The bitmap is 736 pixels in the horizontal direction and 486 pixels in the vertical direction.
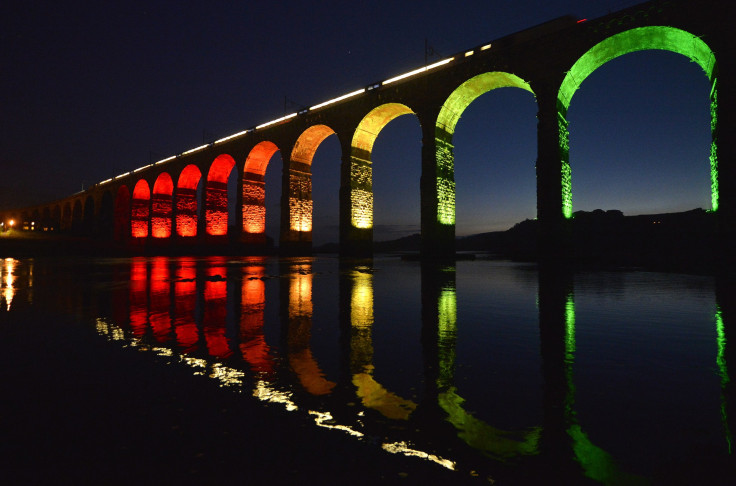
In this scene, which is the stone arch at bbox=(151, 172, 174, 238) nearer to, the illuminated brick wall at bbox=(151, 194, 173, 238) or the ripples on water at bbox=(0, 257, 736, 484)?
the illuminated brick wall at bbox=(151, 194, 173, 238)

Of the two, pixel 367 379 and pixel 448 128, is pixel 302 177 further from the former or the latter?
pixel 367 379

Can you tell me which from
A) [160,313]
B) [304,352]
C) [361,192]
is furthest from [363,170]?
[304,352]

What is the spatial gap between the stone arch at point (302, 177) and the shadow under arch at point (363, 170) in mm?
2531

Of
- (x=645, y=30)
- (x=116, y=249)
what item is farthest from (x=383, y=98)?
(x=116, y=249)

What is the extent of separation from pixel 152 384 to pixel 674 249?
19.7 metres

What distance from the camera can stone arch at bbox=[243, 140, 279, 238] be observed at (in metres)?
24.7

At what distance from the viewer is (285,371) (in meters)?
1.90

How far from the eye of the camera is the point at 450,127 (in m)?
17.5

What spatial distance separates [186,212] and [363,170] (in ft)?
62.2

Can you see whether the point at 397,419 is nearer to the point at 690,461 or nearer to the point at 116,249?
the point at 690,461

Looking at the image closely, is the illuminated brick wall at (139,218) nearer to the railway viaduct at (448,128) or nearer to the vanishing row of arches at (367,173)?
the vanishing row of arches at (367,173)

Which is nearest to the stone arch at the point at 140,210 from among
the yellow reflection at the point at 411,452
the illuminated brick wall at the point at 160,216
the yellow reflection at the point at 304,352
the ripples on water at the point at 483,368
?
the illuminated brick wall at the point at 160,216

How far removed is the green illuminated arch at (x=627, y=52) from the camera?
11.8 m

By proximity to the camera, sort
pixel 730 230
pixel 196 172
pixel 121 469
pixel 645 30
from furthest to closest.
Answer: pixel 196 172, pixel 645 30, pixel 730 230, pixel 121 469
